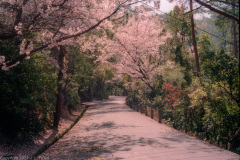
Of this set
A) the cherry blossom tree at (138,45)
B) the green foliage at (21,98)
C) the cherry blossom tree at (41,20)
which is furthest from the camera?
the cherry blossom tree at (138,45)

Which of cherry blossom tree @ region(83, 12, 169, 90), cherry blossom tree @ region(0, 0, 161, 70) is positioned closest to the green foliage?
cherry blossom tree @ region(0, 0, 161, 70)

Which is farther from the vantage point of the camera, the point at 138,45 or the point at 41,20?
the point at 138,45

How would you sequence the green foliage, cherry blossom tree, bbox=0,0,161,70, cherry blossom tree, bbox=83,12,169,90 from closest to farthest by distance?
cherry blossom tree, bbox=0,0,161,70 → the green foliage → cherry blossom tree, bbox=83,12,169,90

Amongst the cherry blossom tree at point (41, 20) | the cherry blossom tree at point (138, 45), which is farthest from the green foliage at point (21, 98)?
the cherry blossom tree at point (138, 45)

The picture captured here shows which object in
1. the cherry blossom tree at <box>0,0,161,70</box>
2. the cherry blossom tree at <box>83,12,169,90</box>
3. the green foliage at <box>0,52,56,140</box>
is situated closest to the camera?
the cherry blossom tree at <box>0,0,161,70</box>

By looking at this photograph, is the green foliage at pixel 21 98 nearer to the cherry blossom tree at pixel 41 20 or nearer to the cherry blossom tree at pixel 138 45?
the cherry blossom tree at pixel 41 20

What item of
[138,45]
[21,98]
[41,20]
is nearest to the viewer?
[21,98]

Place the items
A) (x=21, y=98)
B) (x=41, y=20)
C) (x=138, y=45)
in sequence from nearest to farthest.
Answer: (x=21, y=98) → (x=41, y=20) → (x=138, y=45)

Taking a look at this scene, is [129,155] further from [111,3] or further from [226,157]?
[111,3]

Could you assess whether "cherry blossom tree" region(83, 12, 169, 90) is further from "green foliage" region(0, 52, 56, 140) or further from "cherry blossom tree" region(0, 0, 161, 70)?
"green foliage" region(0, 52, 56, 140)

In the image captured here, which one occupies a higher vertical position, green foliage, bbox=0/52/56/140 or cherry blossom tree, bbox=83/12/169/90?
cherry blossom tree, bbox=83/12/169/90

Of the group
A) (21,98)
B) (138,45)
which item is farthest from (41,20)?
(138,45)

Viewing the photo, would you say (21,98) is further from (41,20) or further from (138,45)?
(138,45)

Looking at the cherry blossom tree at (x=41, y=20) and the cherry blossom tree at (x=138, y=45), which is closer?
the cherry blossom tree at (x=41, y=20)
